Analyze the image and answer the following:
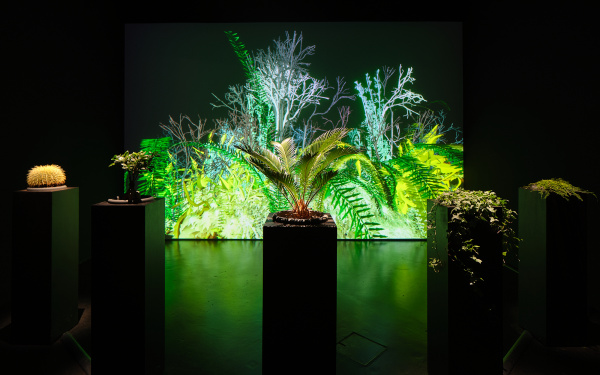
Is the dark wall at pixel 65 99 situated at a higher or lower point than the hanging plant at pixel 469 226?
higher

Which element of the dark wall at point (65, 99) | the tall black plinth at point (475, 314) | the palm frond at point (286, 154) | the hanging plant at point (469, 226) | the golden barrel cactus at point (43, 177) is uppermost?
the dark wall at point (65, 99)

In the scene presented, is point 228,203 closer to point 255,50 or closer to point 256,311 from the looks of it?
point 255,50

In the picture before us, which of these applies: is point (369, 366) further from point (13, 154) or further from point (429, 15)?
point (429, 15)

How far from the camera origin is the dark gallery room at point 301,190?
2172 mm

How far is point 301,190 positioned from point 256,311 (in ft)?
4.19

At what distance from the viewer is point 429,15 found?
5.79 m

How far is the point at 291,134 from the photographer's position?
6.05 metres

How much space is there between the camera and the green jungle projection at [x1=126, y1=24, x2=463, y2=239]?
235 inches

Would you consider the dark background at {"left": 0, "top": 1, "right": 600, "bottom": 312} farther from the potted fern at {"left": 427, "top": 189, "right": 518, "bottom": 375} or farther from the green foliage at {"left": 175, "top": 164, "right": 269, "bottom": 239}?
the potted fern at {"left": 427, "top": 189, "right": 518, "bottom": 375}

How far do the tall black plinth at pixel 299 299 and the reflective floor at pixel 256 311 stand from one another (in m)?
0.11

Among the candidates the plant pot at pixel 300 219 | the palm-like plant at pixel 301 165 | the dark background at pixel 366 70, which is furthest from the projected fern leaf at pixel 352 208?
the plant pot at pixel 300 219

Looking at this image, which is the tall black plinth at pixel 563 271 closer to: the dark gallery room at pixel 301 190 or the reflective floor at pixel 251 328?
the dark gallery room at pixel 301 190

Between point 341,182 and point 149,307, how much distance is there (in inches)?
157

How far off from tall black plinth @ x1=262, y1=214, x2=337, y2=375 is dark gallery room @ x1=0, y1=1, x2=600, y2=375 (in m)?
0.01
